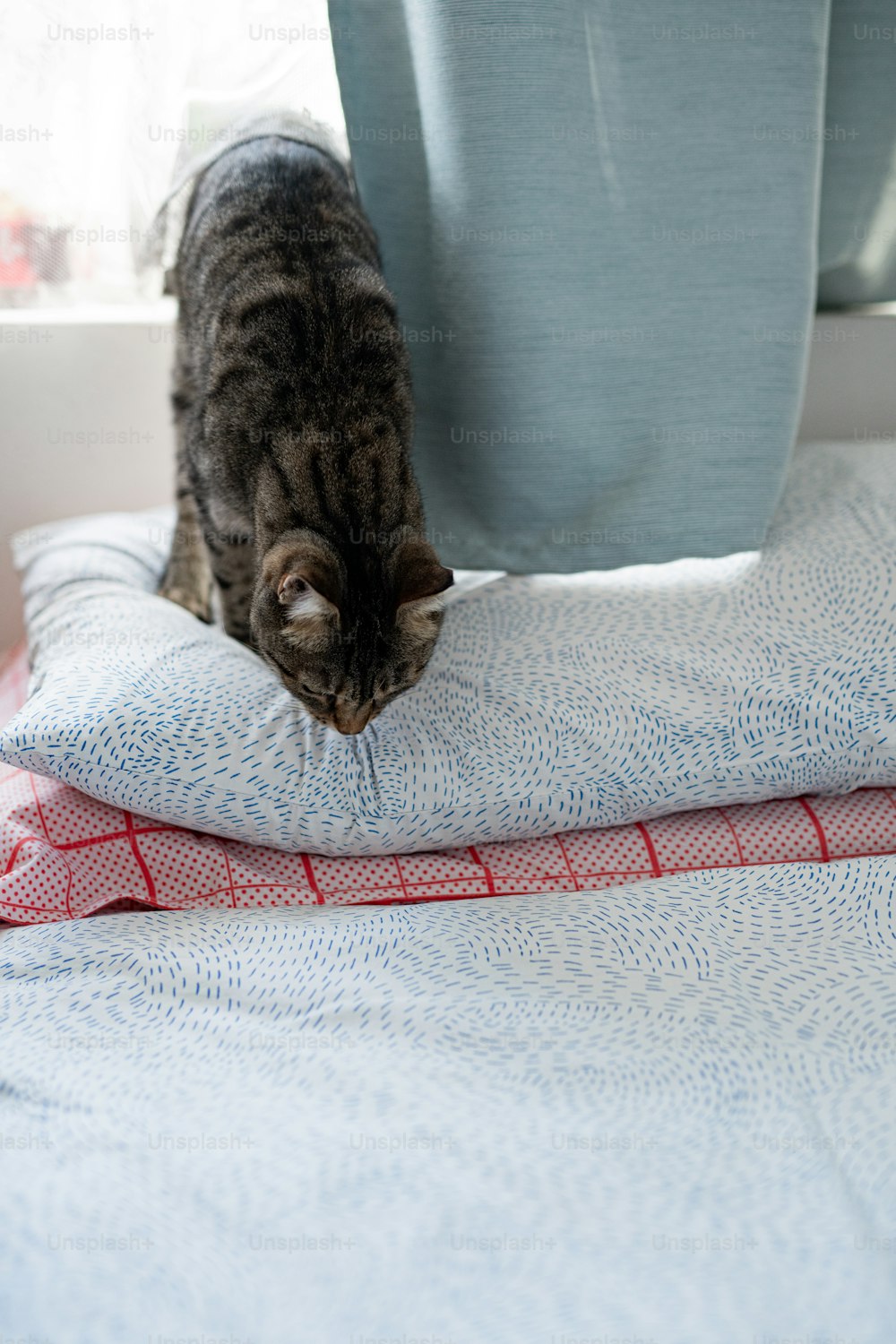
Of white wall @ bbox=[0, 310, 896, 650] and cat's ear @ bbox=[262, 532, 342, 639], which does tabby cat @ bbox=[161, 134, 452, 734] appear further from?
white wall @ bbox=[0, 310, 896, 650]

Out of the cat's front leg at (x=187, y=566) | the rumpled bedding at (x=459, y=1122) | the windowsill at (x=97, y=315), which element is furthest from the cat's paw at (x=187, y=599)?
the rumpled bedding at (x=459, y=1122)

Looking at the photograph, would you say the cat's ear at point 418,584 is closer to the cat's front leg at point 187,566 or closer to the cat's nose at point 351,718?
the cat's nose at point 351,718

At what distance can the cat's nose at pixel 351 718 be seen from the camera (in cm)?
104

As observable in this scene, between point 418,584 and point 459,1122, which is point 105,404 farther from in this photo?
point 459,1122

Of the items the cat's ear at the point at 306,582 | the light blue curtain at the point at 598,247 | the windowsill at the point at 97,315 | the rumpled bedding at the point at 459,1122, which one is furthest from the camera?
the windowsill at the point at 97,315

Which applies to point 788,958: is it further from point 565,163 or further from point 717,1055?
point 565,163

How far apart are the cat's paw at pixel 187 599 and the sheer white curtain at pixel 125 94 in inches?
21.1

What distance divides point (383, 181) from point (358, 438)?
44 centimetres

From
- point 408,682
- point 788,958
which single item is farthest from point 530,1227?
point 408,682

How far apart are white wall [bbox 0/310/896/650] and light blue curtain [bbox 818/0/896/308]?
90 millimetres

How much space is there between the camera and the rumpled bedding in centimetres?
62

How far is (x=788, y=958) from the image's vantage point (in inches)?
35.6

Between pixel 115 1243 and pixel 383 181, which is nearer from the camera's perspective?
pixel 115 1243

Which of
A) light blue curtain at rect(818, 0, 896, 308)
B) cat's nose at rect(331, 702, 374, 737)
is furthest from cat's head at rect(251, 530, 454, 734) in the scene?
light blue curtain at rect(818, 0, 896, 308)
